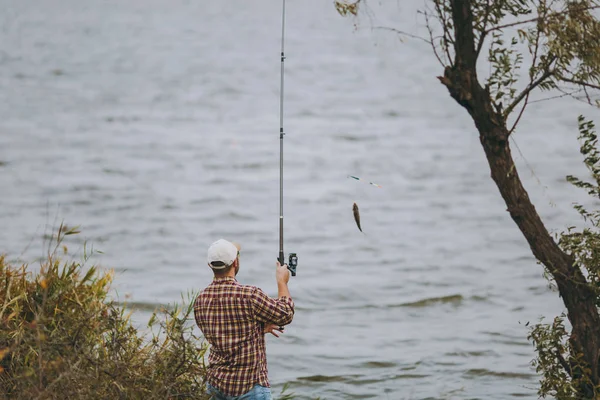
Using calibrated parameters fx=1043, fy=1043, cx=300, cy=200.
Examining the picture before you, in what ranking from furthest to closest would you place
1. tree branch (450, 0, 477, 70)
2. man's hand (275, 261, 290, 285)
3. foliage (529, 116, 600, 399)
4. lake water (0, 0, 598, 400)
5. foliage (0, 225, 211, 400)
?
lake water (0, 0, 598, 400) < tree branch (450, 0, 477, 70) < foliage (529, 116, 600, 399) < man's hand (275, 261, 290, 285) < foliage (0, 225, 211, 400)

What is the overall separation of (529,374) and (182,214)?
47.3 ft

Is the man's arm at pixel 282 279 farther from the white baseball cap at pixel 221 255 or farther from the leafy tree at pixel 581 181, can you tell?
the leafy tree at pixel 581 181

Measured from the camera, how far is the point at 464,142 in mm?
34312

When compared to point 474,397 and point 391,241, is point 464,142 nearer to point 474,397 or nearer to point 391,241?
point 391,241

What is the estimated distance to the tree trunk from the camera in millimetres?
7656

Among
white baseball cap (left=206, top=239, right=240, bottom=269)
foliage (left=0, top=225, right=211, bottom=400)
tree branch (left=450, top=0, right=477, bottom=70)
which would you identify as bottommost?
foliage (left=0, top=225, right=211, bottom=400)

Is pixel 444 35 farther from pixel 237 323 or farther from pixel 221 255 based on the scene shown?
pixel 237 323

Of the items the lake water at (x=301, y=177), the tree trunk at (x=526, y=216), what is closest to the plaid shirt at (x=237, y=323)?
the tree trunk at (x=526, y=216)

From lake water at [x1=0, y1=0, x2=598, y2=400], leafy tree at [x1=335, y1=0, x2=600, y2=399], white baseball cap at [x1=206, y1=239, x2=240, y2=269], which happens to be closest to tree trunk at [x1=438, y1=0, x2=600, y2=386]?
leafy tree at [x1=335, y1=0, x2=600, y2=399]

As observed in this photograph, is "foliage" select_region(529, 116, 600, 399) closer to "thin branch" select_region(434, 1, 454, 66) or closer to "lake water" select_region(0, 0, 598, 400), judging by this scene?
"lake water" select_region(0, 0, 598, 400)

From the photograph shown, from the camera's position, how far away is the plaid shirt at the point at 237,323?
18.7 feet

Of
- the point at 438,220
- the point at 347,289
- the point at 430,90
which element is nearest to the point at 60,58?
the point at 430,90

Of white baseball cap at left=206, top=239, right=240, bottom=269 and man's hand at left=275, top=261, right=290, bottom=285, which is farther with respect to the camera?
man's hand at left=275, top=261, right=290, bottom=285

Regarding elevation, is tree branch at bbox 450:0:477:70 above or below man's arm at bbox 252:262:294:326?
above
